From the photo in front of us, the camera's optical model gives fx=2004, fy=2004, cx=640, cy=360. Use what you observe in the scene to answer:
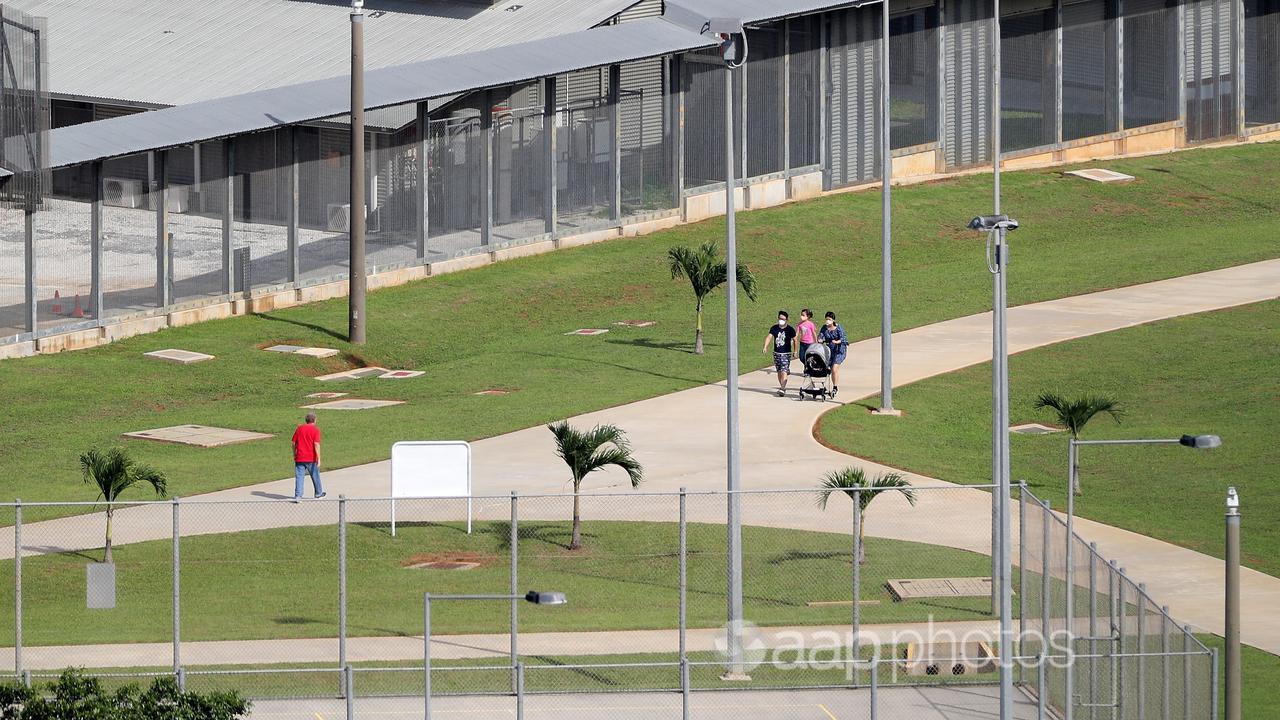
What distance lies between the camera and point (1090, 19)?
214ft

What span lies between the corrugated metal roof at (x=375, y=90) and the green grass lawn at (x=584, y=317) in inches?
177

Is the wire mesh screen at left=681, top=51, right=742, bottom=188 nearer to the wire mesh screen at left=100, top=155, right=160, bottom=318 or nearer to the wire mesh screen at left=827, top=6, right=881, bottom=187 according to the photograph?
the wire mesh screen at left=827, top=6, right=881, bottom=187

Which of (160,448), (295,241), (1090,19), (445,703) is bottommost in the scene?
(445,703)

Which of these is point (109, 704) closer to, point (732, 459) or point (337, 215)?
point (732, 459)

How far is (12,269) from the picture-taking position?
42.4 meters

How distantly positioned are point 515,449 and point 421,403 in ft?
16.3

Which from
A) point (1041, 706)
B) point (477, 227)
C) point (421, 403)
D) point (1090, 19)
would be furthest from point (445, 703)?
point (1090, 19)

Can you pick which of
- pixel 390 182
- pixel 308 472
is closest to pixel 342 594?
pixel 308 472

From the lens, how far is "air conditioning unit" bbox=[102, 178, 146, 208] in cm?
4434

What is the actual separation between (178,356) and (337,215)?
725 centimetres

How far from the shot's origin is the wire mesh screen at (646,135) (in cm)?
5497

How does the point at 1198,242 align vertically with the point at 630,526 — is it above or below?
above

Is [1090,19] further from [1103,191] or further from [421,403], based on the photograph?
[421,403]

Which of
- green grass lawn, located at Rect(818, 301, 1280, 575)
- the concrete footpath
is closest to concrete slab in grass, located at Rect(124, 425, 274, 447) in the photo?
the concrete footpath
